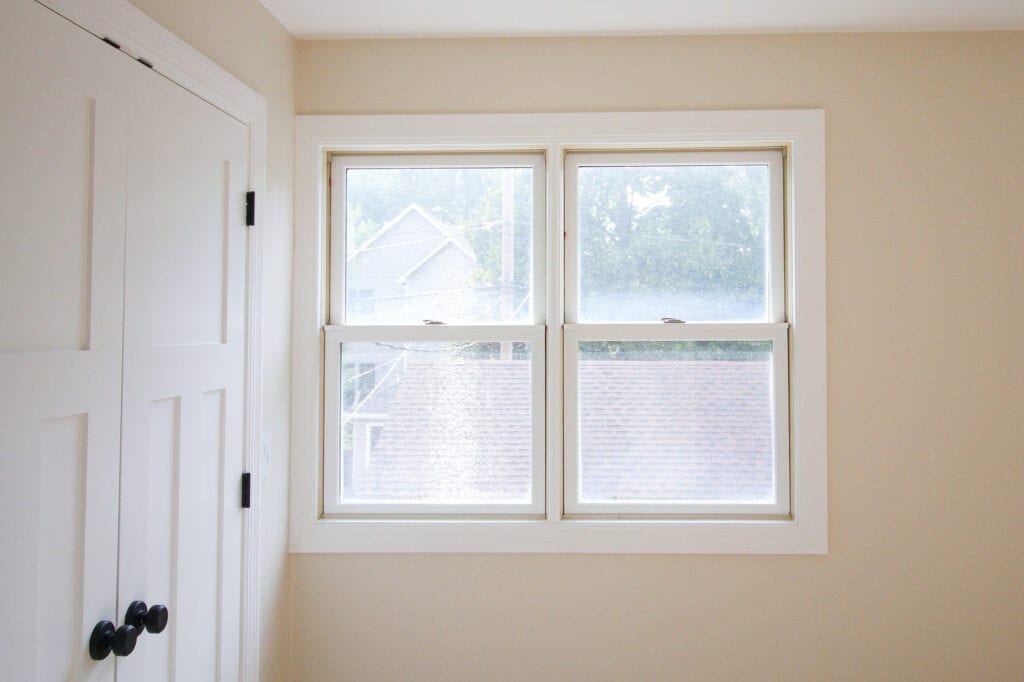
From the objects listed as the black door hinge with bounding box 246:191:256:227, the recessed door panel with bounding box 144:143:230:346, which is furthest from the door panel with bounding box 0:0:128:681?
the black door hinge with bounding box 246:191:256:227

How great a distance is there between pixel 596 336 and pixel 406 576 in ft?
3.46

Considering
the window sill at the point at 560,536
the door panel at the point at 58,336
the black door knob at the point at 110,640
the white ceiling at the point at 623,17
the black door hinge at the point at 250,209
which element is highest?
the white ceiling at the point at 623,17

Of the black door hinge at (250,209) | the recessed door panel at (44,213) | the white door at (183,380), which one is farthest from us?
the black door hinge at (250,209)

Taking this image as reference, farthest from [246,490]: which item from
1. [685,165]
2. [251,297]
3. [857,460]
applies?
[857,460]

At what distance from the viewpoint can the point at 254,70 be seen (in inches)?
70.2

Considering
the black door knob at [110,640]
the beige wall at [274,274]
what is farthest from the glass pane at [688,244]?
the black door knob at [110,640]

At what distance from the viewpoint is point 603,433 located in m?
2.10

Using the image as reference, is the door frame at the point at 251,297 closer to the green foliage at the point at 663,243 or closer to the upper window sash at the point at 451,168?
the upper window sash at the point at 451,168

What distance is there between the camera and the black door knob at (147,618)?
49.0 inches

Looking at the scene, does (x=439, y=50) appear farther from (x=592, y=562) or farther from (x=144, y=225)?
(x=592, y=562)

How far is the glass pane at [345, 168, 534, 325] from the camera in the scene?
214cm

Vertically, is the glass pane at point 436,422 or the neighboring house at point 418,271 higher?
the neighboring house at point 418,271

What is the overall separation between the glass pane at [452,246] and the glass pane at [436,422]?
13cm

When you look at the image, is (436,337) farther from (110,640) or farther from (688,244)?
(110,640)
